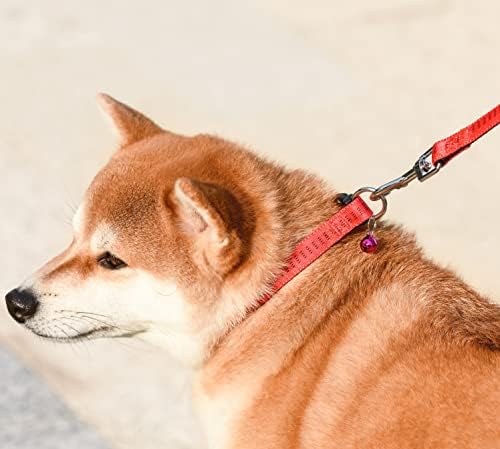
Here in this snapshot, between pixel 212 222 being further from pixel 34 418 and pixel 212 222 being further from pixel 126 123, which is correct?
pixel 34 418

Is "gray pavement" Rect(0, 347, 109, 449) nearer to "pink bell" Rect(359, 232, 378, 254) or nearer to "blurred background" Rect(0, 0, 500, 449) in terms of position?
"blurred background" Rect(0, 0, 500, 449)

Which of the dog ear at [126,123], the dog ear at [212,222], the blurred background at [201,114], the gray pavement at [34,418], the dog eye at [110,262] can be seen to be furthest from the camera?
the blurred background at [201,114]

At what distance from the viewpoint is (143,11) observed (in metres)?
9.54

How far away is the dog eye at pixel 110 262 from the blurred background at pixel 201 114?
5.35ft

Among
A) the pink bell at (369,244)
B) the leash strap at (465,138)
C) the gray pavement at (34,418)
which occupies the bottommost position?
the pink bell at (369,244)

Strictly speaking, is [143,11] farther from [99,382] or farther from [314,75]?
[99,382]

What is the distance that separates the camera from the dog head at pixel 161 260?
12.3ft

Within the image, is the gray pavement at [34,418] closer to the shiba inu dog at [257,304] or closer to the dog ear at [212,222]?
the shiba inu dog at [257,304]

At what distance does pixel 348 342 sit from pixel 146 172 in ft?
3.38

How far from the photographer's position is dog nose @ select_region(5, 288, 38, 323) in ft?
12.9

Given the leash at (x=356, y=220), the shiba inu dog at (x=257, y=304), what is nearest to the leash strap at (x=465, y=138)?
the leash at (x=356, y=220)

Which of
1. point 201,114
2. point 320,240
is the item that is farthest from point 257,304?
point 201,114

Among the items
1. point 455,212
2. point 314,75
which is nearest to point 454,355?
point 455,212

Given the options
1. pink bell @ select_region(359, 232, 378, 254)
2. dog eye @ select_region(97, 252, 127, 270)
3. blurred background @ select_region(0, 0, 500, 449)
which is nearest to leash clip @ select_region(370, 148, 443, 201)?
pink bell @ select_region(359, 232, 378, 254)
